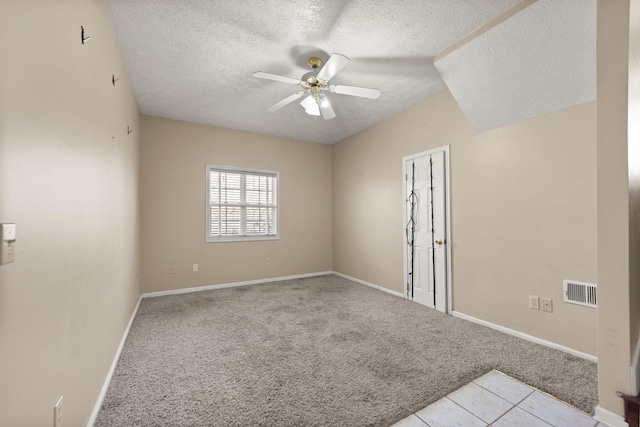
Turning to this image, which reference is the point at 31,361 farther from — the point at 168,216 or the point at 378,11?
the point at 168,216

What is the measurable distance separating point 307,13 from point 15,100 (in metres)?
1.89

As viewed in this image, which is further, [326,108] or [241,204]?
[241,204]

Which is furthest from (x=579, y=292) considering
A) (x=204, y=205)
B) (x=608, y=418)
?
(x=204, y=205)

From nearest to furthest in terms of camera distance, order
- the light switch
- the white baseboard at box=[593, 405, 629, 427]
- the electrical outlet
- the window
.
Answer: the light switch → the electrical outlet → the white baseboard at box=[593, 405, 629, 427] → the window

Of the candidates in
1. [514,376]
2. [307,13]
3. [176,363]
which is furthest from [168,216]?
[514,376]

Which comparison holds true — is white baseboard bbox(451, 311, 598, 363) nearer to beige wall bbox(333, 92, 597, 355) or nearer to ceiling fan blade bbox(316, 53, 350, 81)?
beige wall bbox(333, 92, 597, 355)

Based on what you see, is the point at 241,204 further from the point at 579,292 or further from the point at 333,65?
the point at 579,292

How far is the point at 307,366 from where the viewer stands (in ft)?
7.01

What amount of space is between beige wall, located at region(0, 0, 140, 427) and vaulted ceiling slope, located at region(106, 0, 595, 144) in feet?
1.68

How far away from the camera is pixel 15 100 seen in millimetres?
851

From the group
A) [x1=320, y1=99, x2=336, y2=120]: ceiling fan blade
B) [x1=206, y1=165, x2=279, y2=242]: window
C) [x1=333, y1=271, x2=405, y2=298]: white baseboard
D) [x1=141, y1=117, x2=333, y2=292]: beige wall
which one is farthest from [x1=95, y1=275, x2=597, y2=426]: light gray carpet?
[x1=320, y1=99, x2=336, y2=120]: ceiling fan blade

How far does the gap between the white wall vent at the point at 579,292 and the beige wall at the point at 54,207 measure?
3.47m

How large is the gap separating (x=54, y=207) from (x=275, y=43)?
82.1 inches

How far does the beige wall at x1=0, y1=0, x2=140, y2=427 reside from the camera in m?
0.83
